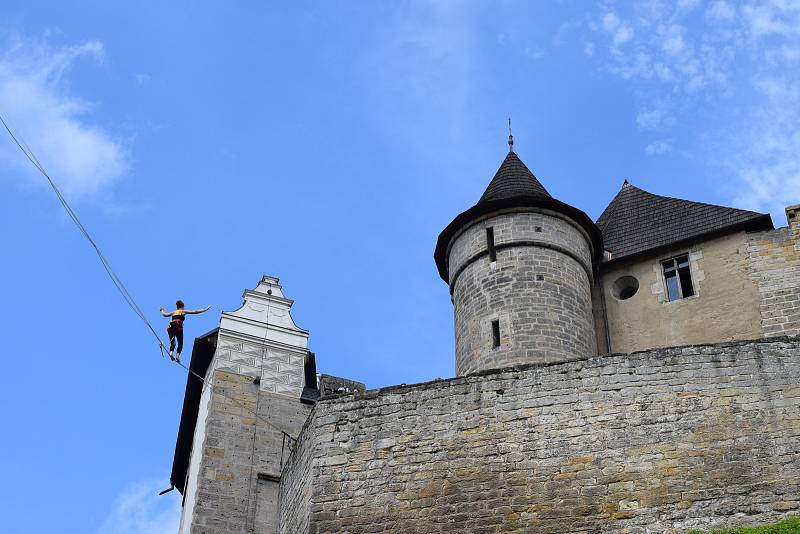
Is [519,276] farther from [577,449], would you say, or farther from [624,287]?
[577,449]

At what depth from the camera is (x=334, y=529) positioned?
60.2ft

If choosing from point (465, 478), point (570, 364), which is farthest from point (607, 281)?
point (465, 478)

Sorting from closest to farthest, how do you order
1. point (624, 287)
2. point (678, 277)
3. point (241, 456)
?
point (241, 456)
point (678, 277)
point (624, 287)

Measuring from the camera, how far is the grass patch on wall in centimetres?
1564

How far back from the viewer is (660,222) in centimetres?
2539

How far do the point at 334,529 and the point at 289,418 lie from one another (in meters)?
7.04

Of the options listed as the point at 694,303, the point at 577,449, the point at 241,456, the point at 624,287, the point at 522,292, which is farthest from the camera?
the point at 624,287

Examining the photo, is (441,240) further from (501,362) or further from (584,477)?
(584,477)

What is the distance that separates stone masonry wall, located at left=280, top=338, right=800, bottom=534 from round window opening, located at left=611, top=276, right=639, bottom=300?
6.37 m

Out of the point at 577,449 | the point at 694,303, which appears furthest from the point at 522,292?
the point at 577,449

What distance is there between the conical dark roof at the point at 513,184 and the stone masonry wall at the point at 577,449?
20.5 feet

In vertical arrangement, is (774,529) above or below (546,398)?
below

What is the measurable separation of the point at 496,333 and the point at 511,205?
111 inches

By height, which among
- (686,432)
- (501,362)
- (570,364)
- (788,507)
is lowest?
(788,507)
